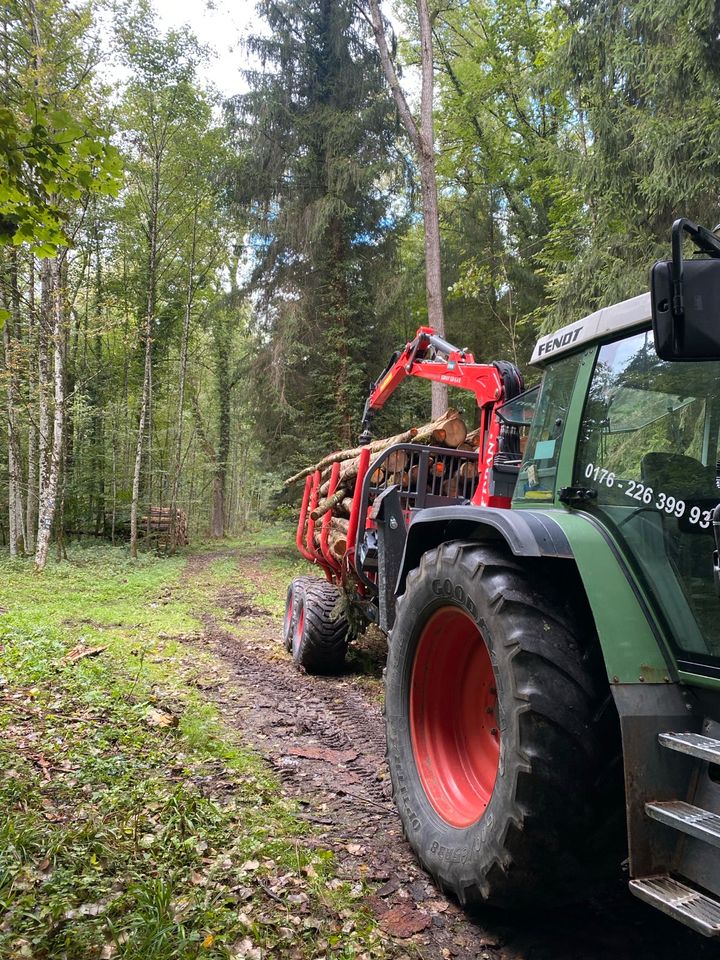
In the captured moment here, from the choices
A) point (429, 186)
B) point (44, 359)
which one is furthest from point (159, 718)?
point (44, 359)

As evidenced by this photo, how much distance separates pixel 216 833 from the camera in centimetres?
298

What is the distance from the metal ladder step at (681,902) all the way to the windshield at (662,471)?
0.67 m

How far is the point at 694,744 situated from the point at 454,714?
1.40m

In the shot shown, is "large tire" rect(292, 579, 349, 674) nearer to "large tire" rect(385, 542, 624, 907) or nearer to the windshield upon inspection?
"large tire" rect(385, 542, 624, 907)

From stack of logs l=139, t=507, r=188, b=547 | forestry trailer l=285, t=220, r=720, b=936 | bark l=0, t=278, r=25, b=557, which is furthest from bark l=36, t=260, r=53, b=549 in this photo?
forestry trailer l=285, t=220, r=720, b=936

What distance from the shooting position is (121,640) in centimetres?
713

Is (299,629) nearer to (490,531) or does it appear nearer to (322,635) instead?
(322,635)

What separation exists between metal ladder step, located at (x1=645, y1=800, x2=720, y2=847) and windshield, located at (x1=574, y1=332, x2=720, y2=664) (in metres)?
0.45

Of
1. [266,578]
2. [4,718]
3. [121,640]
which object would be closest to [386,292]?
[266,578]

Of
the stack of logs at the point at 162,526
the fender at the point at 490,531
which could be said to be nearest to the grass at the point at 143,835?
the fender at the point at 490,531

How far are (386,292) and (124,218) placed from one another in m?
9.66

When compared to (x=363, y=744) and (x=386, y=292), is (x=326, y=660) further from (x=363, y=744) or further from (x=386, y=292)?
(x=386, y=292)

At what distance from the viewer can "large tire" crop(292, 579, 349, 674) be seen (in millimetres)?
6164

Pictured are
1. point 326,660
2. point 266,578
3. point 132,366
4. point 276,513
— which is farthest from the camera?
point 132,366
